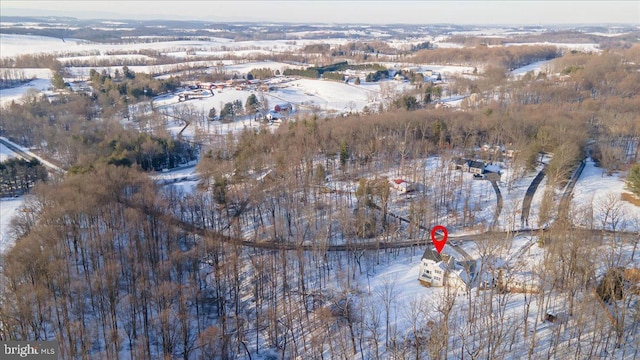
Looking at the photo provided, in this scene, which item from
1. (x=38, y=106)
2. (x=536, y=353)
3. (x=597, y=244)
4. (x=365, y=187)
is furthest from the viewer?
(x=38, y=106)

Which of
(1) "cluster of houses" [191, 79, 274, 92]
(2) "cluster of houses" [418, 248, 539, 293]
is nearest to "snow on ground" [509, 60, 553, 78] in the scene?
(1) "cluster of houses" [191, 79, 274, 92]

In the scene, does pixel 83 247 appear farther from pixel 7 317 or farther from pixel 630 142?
pixel 630 142

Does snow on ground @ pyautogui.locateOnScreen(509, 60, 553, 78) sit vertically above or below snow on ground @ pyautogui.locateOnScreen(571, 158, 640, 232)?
above

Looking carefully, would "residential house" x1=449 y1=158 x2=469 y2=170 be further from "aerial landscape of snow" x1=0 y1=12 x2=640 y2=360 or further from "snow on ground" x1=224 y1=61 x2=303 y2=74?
"snow on ground" x1=224 y1=61 x2=303 y2=74

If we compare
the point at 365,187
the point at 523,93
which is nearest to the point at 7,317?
the point at 365,187

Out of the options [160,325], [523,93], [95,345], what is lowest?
[95,345]

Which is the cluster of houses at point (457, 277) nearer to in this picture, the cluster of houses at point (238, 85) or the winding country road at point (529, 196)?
the winding country road at point (529, 196)
